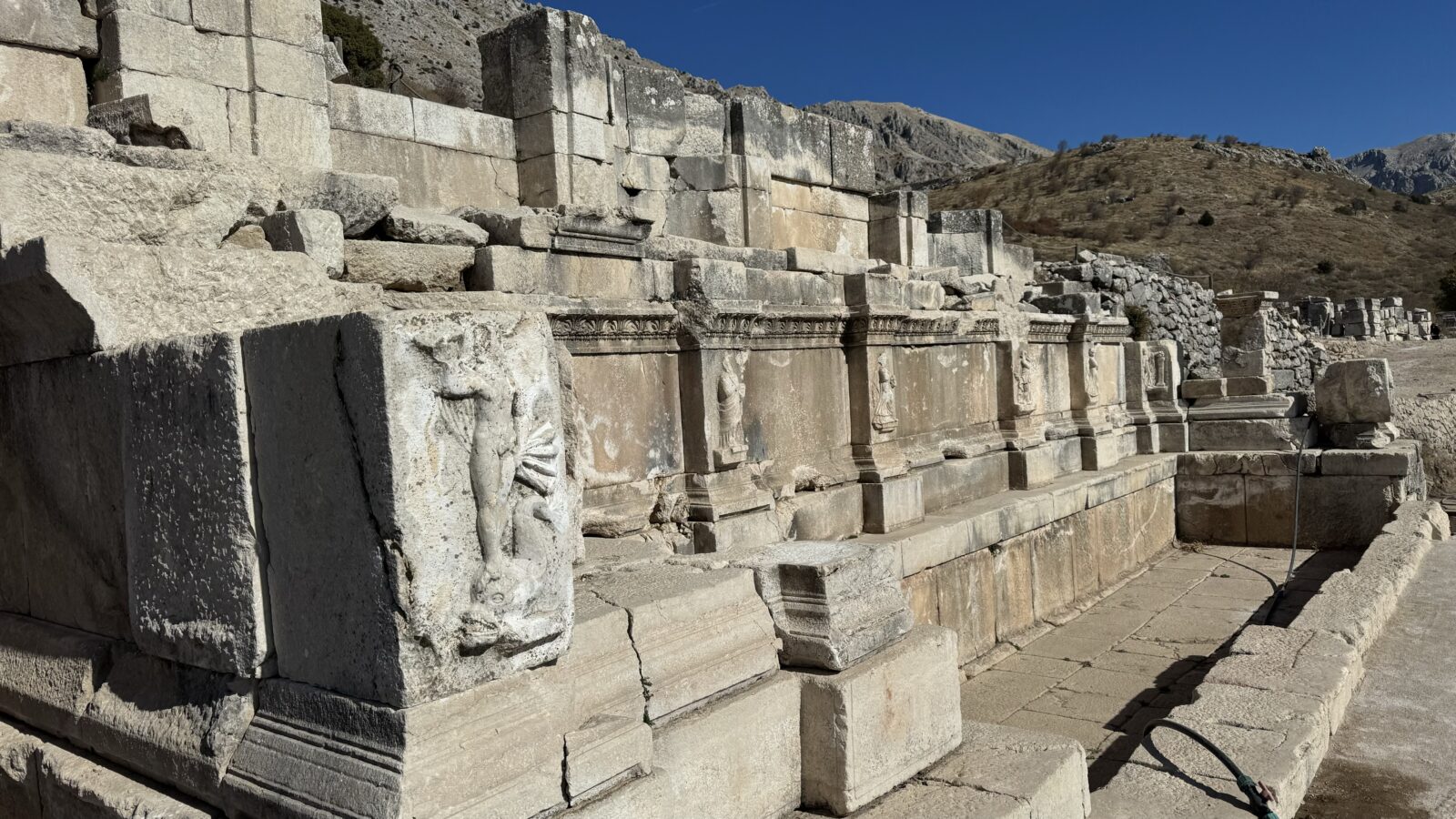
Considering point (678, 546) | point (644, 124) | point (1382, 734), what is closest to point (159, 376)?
point (678, 546)

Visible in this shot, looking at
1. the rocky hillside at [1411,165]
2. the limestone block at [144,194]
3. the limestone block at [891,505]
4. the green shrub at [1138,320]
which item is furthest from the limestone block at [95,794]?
the rocky hillside at [1411,165]

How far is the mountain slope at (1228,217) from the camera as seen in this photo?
37969mm

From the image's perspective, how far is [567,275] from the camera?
203 inches

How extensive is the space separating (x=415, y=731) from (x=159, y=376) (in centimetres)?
123

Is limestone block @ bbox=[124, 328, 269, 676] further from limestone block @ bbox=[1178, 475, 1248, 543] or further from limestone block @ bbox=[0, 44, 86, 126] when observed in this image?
limestone block @ bbox=[1178, 475, 1248, 543]

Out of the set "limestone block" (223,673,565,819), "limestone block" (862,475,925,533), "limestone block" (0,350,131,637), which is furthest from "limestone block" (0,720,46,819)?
"limestone block" (862,475,925,533)

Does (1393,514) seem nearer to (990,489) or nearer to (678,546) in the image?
(990,489)

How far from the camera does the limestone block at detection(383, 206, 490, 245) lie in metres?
Result: 4.40

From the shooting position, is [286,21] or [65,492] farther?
[286,21]

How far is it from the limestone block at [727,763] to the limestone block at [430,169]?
389 centimetres

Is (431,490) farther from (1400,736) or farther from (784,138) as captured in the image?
(784,138)

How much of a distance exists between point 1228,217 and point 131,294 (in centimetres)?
4677

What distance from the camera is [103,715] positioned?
276cm

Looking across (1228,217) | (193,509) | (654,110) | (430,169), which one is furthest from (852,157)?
(1228,217)
